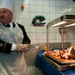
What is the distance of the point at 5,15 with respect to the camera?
1593mm

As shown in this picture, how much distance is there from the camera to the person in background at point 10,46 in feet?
5.01

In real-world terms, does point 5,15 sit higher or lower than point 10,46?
higher

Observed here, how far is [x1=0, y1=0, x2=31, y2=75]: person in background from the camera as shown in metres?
1.53

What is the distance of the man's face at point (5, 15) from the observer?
1.59m

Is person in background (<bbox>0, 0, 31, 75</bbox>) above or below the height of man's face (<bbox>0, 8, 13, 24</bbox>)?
below

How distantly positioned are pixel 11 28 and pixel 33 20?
1.46m

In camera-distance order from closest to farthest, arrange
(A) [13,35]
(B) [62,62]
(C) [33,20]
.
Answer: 1. (B) [62,62]
2. (A) [13,35]
3. (C) [33,20]

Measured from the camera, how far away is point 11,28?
5.38 ft

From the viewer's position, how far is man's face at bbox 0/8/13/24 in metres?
1.59

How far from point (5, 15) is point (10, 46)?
0.33 metres

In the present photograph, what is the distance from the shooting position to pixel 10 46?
4.95 feet

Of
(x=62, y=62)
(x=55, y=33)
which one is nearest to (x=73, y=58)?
(x=62, y=62)

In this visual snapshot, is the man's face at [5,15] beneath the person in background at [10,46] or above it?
above

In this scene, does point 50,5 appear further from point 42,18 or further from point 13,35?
point 13,35
